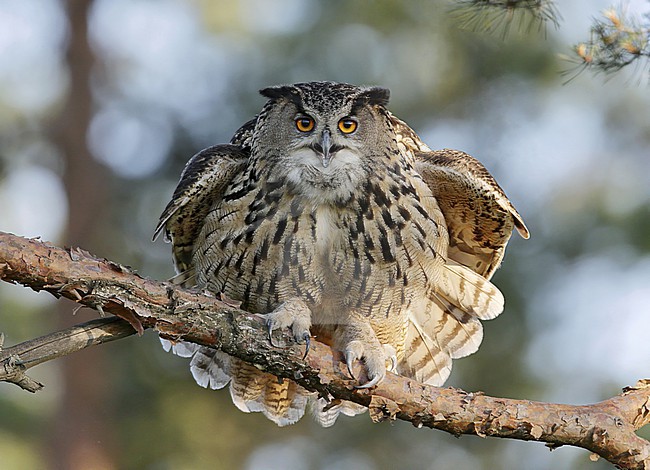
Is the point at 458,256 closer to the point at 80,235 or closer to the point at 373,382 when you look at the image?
the point at 373,382

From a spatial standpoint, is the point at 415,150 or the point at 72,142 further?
the point at 72,142

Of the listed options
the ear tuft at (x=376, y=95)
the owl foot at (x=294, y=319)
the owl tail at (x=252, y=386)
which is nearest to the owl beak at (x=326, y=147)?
the ear tuft at (x=376, y=95)

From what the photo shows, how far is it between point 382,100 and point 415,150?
0.30m

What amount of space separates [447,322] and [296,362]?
4.14 ft

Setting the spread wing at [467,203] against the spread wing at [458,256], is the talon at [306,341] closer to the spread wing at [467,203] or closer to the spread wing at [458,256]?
the spread wing at [458,256]

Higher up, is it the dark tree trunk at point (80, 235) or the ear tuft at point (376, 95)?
the dark tree trunk at point (80, 235)

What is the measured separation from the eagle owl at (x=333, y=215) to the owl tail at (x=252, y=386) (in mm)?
386

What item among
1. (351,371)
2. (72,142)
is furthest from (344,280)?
(72,142)

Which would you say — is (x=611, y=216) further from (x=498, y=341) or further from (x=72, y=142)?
(x=72, y=142)

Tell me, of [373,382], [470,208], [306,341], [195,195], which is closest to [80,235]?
[195,195]

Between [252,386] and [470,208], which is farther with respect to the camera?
[252,386]

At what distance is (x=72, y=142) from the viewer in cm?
764

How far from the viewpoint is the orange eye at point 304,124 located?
322cm

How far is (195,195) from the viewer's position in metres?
3.26
